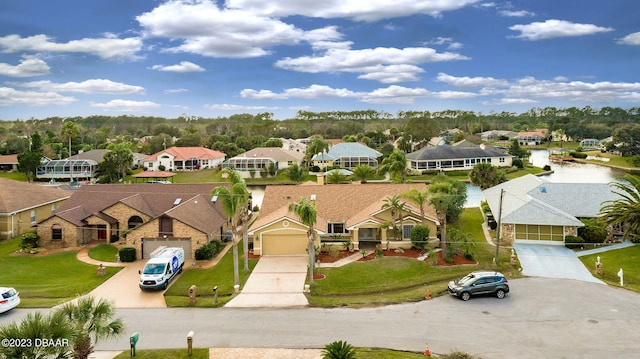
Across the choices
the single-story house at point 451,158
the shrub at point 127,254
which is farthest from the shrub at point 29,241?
the single-story house at point 451,158

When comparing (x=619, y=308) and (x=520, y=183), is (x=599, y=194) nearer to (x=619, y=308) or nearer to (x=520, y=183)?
(x=520, y=183)

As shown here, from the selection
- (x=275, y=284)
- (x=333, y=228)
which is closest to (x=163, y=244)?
(x=275, y=284)

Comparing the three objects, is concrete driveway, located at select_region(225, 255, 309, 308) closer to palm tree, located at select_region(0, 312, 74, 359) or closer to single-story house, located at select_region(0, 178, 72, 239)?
palm tree, located at select_region(0, 312, 74, 359)

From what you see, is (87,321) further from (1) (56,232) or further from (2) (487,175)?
(2) (487,175)

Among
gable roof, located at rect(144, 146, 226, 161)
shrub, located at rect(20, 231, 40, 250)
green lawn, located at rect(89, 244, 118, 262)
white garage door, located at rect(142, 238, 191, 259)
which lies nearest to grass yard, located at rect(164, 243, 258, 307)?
white garage door, located at rect(142, 238, 191, 259)

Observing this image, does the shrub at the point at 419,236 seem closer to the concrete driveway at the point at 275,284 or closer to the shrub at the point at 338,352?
the concrete driveway at the point at 275,284

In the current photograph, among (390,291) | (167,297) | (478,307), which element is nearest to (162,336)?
(167,297)
